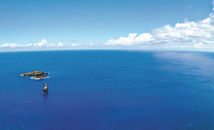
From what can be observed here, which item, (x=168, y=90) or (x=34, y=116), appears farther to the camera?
(x=168, y=90)

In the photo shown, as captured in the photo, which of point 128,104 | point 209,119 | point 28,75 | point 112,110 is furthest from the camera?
point 28,75

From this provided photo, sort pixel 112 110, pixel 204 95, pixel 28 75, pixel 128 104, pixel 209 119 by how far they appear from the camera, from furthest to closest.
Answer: pixel 28 75 → pixel 204 95 → pixel 128 104 → pixel 112 110 → pixel 209 119

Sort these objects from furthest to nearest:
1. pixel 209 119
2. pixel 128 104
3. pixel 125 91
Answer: pixel 125 91, pixel 128 104, pixel 209 119

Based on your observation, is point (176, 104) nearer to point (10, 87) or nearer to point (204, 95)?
point (204, 95)

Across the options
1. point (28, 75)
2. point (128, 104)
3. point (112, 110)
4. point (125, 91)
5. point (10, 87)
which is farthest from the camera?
point (28, 75)

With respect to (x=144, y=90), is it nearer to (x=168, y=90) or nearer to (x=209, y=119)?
(x=168, y=90)

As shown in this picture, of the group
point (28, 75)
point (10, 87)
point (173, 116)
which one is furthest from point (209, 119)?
point (28, 75)

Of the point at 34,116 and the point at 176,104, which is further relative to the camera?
the point at 176,104

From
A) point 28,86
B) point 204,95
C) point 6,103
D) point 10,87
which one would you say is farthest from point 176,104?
point 10,87
